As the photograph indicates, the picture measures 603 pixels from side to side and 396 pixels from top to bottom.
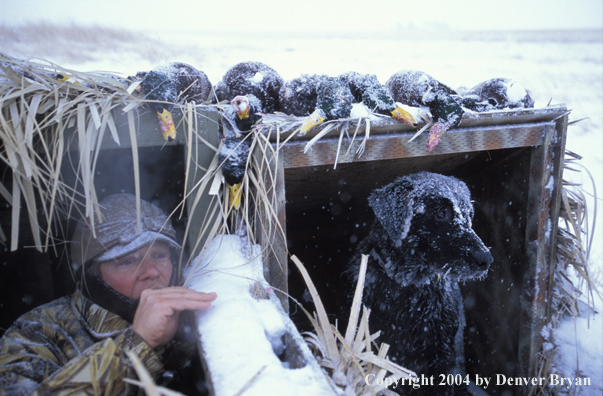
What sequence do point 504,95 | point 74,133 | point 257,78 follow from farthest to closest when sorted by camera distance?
point 504,95, point 257,78, point 74,133

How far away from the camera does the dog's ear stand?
6.31 feet

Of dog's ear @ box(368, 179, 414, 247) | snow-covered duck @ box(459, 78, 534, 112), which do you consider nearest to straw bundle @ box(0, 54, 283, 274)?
dog's ear @ box(368, 179, 414, 247)

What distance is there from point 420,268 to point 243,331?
48.7 inches

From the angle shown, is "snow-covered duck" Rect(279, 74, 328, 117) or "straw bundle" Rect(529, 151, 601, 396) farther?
"straw bundle" Rect(529, 151, 601, 396)

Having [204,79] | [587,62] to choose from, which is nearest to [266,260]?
[204,79]

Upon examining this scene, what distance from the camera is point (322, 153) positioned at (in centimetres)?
171

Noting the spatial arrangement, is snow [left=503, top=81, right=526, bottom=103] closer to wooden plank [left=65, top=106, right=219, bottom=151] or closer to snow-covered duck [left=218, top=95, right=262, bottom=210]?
snow-covered duck [left=218, top=95, right=262, bottom=210]

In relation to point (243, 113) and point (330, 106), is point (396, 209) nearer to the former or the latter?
point (330, 106)

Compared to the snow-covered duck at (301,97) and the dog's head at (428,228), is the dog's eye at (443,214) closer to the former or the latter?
the dog's head at (428,228)

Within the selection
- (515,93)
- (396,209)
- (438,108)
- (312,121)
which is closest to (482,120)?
(438,108)

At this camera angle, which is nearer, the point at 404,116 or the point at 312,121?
the point at 312,121

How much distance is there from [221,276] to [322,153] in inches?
28.6

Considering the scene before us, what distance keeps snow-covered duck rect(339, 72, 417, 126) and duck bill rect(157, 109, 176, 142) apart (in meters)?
0.89

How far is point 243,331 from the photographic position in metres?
1.11
